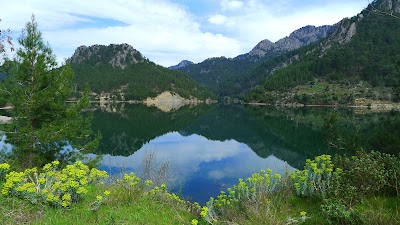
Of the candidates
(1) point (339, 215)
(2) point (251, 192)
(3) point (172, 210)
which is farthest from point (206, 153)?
(1) point (339, 215)

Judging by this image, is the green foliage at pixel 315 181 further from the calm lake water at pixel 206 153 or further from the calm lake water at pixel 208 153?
the calm lake water at pixel 206 153

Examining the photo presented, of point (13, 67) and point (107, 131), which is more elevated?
point (13, 67)

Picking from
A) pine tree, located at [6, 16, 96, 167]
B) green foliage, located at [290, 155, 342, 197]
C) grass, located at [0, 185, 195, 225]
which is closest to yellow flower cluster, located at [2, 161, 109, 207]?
grass, located at [0, 185, 195, 225]

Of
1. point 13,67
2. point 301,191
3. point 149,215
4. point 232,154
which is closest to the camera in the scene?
point 149,215

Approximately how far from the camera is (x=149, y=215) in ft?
27.8

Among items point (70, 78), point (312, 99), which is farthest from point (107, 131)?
point (312, 99)

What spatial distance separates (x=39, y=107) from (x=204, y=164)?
21.7 meters

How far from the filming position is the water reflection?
25.2 meters

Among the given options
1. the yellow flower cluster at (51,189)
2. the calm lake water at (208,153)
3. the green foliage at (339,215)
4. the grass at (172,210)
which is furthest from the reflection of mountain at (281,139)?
the yellow flower cluster at (51,189)

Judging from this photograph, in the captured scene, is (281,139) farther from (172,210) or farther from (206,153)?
(172,210)

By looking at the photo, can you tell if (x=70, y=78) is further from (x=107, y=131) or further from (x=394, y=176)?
(x=107, y=131)

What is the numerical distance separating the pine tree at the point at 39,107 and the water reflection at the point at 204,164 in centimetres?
355

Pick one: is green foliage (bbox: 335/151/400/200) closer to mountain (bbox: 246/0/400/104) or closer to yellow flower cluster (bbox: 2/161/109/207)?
yellow flower cluster (bbox: 2/161/109/207)

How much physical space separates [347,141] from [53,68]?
61.8 ft
